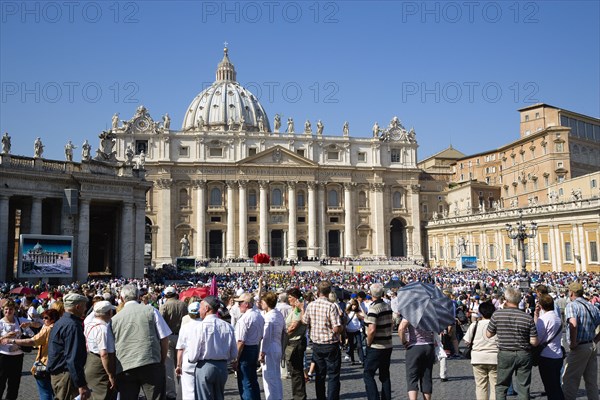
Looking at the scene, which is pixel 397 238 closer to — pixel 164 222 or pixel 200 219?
pixel 200 219

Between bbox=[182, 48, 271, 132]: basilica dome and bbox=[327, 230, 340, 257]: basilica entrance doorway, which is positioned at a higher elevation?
bbox=[182, 48, 271, 132]: basilica dome

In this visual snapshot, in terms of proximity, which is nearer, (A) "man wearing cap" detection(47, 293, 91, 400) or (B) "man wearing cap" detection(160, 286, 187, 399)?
(A) "man wearing cap" detection(47, 293, 91, 400)

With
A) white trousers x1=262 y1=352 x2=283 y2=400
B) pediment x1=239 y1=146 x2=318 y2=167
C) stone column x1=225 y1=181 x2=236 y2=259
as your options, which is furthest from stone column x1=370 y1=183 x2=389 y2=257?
white trousers x1=262 y1=352 x2=283 y2=400

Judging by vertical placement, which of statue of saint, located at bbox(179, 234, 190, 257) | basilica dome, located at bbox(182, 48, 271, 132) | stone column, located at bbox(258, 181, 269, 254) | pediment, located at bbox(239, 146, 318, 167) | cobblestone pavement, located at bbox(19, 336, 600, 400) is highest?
basilica dome, located at bbox(182, 48, 271, 132)

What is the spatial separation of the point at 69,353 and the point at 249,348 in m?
2.18

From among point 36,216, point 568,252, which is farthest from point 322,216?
point 36,216

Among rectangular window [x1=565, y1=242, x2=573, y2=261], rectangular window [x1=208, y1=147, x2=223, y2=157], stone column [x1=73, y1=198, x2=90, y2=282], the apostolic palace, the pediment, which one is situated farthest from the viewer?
rectangular window [x1=208, y1=147, x2=223, y2=157]

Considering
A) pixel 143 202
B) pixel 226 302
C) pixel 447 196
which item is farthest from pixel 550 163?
pixel 226 302

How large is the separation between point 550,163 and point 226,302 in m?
53.2

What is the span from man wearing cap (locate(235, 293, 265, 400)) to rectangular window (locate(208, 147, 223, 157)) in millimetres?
61958

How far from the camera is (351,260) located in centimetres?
6184

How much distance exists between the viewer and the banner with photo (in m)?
23.1

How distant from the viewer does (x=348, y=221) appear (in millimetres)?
70250

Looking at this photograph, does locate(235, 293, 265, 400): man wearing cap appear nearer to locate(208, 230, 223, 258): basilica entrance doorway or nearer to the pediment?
the pediment
